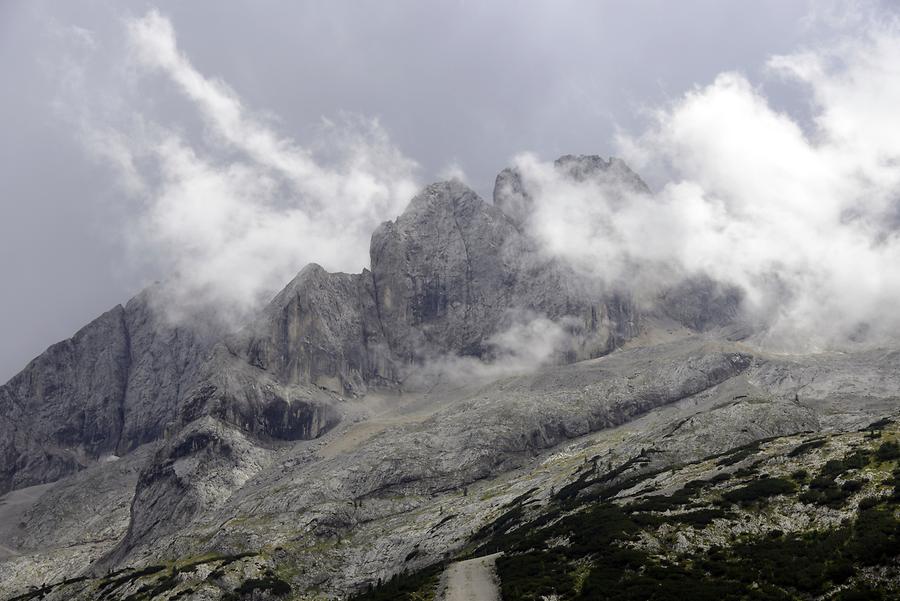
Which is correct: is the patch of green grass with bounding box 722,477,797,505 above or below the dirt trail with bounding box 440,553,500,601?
above

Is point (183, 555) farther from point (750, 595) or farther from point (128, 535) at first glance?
point (750, 595)

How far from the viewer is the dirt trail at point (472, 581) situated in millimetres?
64481

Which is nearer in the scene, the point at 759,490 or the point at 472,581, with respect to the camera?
the point at 472,581

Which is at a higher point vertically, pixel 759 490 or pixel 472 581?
pixel 759 490

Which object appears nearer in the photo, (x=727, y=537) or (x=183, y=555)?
(x=727, y=537)

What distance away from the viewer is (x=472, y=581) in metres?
71.2

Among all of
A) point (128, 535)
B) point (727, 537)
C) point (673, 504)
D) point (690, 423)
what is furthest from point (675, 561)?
point (128, 535)

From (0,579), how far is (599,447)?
16950 cm

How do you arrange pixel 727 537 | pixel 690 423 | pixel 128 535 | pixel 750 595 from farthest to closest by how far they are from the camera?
pixel 128 535 → pixel 690 423 → pixel 727 537 → pixel 750 595

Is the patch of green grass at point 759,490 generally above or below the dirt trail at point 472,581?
above

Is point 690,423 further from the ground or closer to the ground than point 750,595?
further from the ground

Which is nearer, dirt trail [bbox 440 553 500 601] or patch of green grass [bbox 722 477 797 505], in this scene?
dirt trail [bbox 440 553 500 601]

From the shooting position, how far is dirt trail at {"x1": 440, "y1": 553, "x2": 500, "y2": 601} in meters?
64.5

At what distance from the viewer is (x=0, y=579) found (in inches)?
7741
